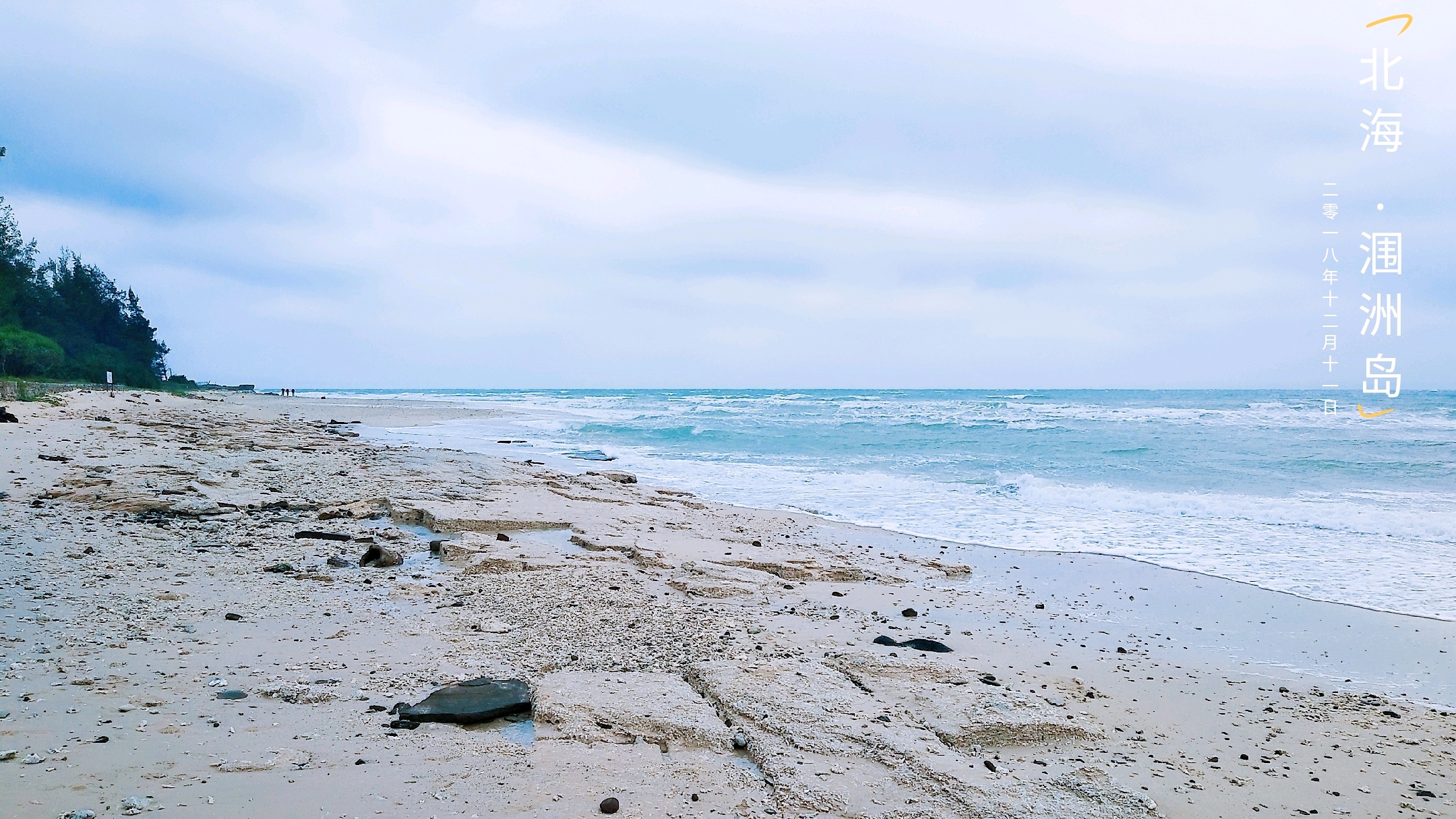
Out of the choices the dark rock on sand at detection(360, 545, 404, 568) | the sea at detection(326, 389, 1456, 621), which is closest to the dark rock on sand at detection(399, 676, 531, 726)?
the dark rock on sand at detection(360, 545, 404, 568)

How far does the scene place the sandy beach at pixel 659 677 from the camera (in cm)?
275

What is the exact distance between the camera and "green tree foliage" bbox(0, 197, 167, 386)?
34.2 m

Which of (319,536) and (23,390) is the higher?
(23,390)

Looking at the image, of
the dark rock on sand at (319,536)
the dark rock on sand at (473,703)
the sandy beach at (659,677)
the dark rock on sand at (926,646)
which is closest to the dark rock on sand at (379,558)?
the sandy beach at (659,677)

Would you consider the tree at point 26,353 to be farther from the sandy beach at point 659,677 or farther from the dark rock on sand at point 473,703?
the dark rock on sand at point 473,703

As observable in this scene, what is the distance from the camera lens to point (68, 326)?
46062mm

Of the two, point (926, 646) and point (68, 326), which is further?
point (68, 326)

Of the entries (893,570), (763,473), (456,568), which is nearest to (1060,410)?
(763,473)

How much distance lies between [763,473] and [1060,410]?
1254 inches

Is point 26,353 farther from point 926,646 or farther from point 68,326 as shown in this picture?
point 926,646

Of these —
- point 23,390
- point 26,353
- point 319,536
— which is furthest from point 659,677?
point 26,353

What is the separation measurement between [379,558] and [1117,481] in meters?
12.6

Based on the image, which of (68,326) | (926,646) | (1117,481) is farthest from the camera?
(68,326)

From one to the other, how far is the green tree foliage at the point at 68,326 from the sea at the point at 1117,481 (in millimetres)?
20488
